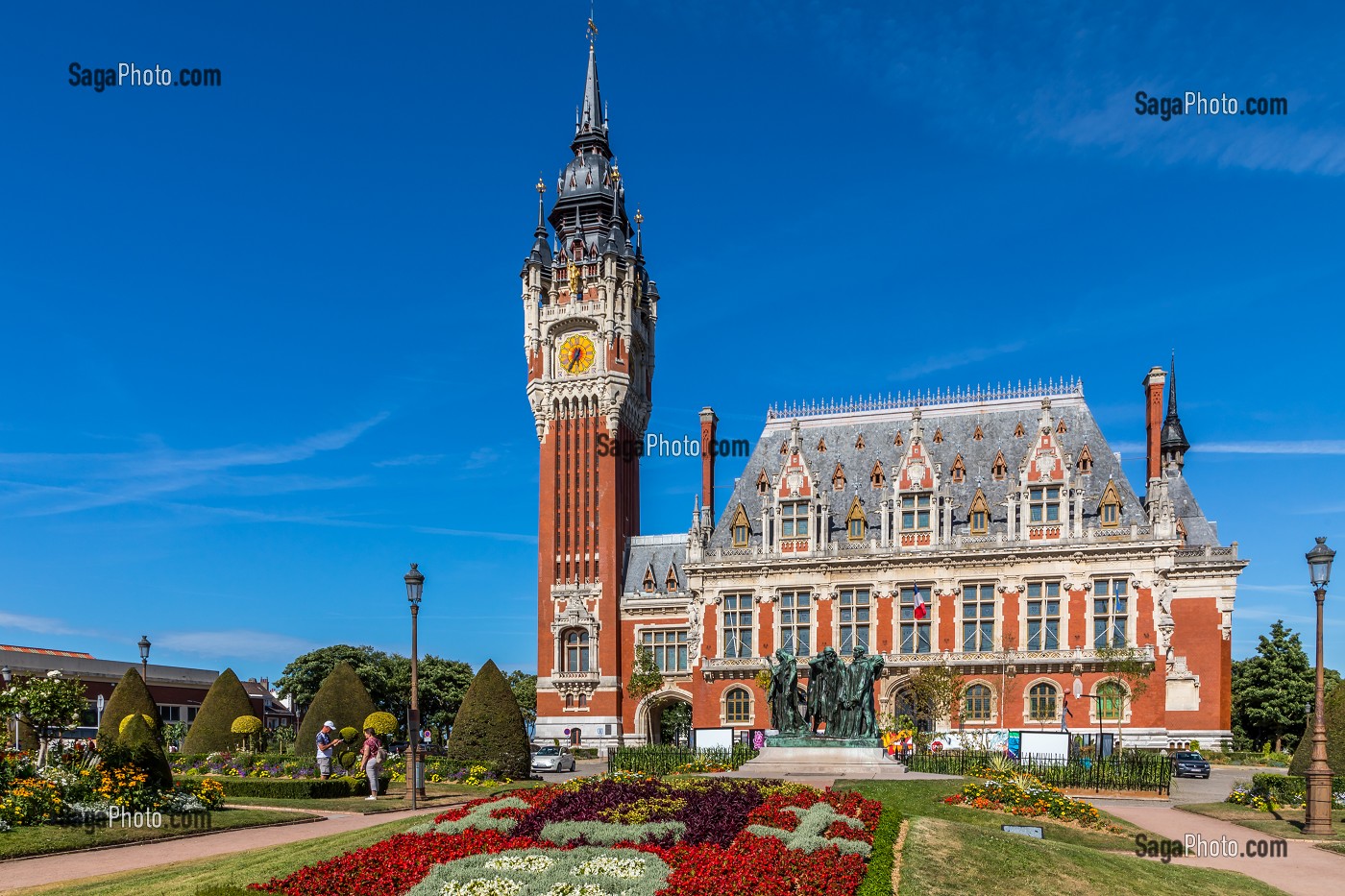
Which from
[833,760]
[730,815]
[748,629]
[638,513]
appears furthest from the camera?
[638,513]

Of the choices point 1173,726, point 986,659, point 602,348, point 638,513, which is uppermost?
point 602,348

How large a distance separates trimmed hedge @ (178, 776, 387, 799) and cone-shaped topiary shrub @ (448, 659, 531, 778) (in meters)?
6.90

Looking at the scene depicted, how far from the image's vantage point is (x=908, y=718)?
2352 inches

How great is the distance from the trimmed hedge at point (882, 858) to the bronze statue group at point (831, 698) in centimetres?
1202

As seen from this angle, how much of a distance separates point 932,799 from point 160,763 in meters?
18.8

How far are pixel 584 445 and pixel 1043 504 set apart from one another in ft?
103

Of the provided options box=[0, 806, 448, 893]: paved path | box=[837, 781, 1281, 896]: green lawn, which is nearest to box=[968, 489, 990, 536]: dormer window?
box=[837, 781, 1281, 896]: green lawn

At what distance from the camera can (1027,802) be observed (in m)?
25.7

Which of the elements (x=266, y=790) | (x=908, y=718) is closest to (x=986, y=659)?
(x=908, y=718)

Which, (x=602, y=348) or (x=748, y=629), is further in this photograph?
(x=602, y=348)

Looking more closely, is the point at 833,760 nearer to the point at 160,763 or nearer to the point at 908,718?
the point at 160,763

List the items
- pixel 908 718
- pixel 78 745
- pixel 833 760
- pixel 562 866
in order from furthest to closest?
pixel 908 718 < pixel 833 760 < pixel 78 745 < pixel 562 866

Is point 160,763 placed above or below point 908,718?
above

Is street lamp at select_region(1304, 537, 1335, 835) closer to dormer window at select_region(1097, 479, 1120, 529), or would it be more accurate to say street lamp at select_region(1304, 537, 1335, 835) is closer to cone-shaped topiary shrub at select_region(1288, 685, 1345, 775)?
cone-shaped topiary shrub at select_region(1288, 685, 1345, 775)
